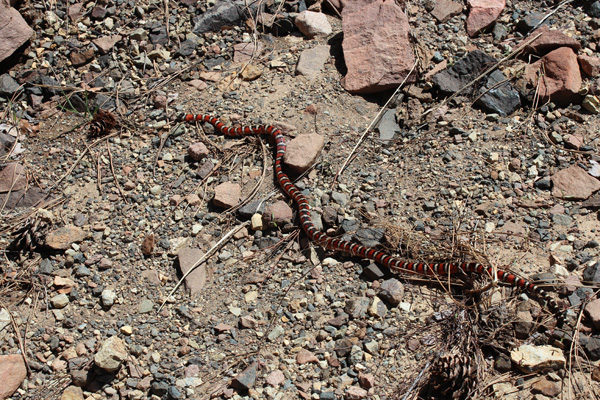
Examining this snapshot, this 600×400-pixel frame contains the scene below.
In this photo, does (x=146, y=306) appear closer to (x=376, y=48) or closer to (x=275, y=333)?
(x=275, y=333)

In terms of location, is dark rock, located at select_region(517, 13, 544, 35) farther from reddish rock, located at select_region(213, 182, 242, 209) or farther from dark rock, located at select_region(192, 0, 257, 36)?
reddish rock, located at select_region(213, 182, 242, 209)

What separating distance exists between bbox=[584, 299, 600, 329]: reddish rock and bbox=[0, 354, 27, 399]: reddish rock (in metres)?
5.99

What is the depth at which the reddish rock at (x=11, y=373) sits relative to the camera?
5.41 m

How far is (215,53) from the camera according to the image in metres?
8.82

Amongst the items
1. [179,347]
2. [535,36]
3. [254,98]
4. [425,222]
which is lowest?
[179,347]

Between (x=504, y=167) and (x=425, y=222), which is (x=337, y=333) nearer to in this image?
(x=425, y=222)

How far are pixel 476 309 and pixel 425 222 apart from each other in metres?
1.32

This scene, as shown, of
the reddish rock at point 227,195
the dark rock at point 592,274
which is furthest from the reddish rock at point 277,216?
the dark rock at point 592,274

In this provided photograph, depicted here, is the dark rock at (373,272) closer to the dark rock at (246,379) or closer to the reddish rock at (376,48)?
the dark rock at (246,379)

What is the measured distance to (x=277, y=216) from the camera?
21.7 ft

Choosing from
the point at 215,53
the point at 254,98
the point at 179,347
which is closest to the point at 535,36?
the point at 254,98

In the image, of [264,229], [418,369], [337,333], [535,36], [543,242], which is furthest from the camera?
[535,36]

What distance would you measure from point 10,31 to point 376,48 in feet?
19.7

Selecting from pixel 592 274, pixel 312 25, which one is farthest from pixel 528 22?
pixel 592 274
